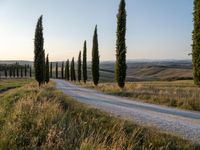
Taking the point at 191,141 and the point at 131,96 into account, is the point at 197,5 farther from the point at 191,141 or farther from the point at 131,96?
the point at 191,141

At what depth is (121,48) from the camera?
39281 mm

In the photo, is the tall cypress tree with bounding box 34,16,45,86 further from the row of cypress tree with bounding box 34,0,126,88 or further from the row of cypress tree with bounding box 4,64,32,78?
the row of cypress tree with bounding box 4,64,32,78

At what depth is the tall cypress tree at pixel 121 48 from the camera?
38.8 meters

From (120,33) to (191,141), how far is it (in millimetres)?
31743

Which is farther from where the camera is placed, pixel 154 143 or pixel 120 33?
pixel 120 33

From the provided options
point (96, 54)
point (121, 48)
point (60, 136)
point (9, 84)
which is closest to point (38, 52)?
point (96, 54)

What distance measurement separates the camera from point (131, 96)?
28672 millimetres

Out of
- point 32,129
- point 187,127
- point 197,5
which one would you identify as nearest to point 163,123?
point 187,127

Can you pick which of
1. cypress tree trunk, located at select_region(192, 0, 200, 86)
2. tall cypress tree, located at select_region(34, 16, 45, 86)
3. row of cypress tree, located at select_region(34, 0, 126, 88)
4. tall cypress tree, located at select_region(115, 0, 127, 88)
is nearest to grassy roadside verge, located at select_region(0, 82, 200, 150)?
cypress tree trunk, located at select_region(192, 0, 200, 86)

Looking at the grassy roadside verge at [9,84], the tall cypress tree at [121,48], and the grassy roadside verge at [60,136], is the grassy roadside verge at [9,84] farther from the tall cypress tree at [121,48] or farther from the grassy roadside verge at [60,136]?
the grassy roadside verge at [60,136]

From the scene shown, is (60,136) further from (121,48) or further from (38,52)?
(38,52)

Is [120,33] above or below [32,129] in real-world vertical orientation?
above

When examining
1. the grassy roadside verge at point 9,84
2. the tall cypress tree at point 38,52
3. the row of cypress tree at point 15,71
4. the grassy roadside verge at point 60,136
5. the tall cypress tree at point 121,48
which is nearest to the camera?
the grassy roadside verge at point 60,136

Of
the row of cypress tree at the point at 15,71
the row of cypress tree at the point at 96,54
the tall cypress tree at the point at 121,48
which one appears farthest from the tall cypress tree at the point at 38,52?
the row of cypress tree at the point at 15,71
